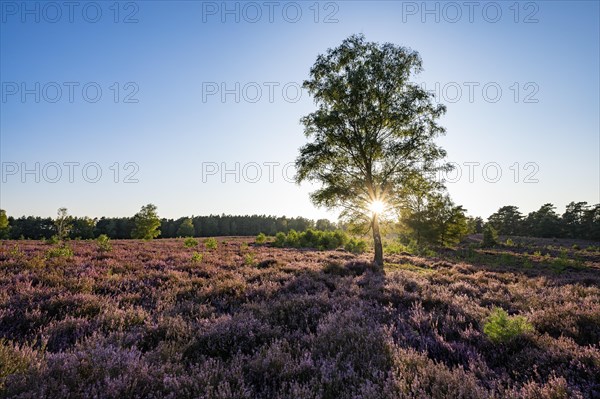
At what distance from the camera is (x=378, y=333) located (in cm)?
427

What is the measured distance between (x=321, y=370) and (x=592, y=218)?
10092cm

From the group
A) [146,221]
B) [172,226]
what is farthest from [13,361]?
[172,226]

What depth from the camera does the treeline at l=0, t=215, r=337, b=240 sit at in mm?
89000

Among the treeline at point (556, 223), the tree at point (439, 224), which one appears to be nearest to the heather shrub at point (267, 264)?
the tree at point (439, 224)

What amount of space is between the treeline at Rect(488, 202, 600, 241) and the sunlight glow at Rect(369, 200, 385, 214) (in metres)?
63.0

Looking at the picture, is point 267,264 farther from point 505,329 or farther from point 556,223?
point 556,223

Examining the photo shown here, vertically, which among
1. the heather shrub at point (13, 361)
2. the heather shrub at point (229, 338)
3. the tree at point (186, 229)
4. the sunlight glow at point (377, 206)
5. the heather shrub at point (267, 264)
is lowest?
the tree at point (186, 229)

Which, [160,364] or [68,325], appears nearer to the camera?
[160,364]

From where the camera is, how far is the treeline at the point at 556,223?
238 feet

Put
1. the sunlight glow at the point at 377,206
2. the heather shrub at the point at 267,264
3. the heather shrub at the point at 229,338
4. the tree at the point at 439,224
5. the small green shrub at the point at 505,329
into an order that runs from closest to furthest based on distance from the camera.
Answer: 1. the heather shrub at the point at 229,338
2. the small green shrub at the point at 505,329
3. the heather shrub at the point at 267,264
4. the sunlight glow at the point at 377,206
5. the tree at the point at 439,224

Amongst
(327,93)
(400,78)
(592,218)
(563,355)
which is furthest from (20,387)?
(592,218)

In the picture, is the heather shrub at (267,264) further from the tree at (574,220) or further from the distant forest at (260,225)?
the tree at (574,220)

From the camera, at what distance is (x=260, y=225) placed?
435ft

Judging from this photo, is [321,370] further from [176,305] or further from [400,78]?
[400,78]
